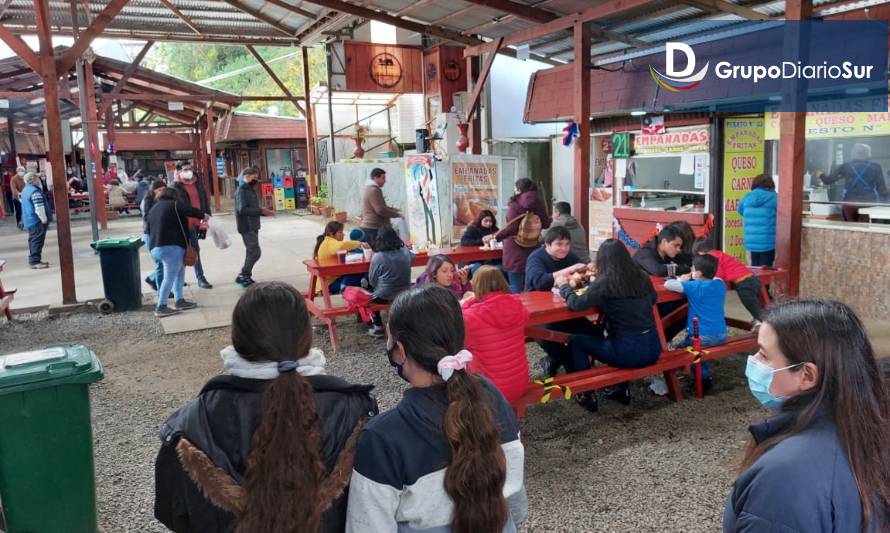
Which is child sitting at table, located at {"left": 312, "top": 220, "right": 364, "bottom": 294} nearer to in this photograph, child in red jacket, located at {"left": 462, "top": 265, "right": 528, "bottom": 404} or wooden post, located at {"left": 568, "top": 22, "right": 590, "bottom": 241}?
wooden post, located at {"left": 568, "top": 22, "right": 590, "bottom": 241}

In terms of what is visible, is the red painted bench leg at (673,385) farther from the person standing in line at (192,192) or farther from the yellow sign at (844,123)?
the person standing in line at (192,192)

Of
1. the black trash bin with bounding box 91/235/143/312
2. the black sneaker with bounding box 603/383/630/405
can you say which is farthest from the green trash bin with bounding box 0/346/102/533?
the black trash bin with bounding box 91/235/143/312

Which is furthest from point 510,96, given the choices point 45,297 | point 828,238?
point 45,297

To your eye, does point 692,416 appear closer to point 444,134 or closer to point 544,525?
point 544,525

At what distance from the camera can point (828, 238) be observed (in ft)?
22.7

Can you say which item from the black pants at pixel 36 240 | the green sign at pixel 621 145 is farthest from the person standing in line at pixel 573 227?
the black pants at pixel 36 240

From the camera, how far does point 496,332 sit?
3824mm

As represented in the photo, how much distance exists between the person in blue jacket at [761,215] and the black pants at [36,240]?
35.6 ft

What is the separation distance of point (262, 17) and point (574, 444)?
14964mm

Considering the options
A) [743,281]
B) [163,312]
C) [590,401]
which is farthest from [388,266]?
[163,312]

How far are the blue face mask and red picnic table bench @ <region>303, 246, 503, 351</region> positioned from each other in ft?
15.4

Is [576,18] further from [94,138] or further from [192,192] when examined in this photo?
Answer: [94,138]

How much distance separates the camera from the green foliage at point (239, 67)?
4291 centimetres

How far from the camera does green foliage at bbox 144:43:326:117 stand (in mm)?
42906
